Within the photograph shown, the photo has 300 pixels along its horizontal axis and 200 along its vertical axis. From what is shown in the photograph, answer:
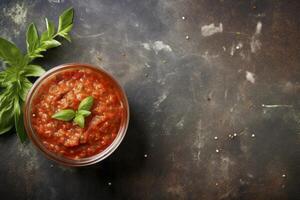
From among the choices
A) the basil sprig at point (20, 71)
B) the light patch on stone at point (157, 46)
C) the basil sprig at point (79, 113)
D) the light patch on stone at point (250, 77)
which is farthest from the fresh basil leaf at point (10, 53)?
the light patch on stone at point (250, 77)

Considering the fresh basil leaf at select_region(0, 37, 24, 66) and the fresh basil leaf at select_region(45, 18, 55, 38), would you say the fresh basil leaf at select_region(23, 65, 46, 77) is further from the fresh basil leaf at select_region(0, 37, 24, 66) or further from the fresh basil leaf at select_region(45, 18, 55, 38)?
the fresh basil leaf at select_region(45, 18, 55, 38)

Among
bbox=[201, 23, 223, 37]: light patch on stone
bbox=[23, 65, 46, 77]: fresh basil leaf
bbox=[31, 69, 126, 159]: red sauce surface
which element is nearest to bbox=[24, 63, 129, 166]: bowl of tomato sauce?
bbox=[31, 69, 126, 159]: red sauce surface

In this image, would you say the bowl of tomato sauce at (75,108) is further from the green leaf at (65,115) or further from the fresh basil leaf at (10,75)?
the fresh basil leaf at (10,75)

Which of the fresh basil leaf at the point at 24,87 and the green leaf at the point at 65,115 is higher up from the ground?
the fresh basil leaf at the point at 24,87

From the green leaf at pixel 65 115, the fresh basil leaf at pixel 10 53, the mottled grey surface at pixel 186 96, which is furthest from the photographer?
the mottled grey surface at pixel 186 96

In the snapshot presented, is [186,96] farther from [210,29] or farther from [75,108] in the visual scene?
[75,108]

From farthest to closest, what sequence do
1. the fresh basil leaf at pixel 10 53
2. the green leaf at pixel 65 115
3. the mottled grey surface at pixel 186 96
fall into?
the mottled grey surface at pixel 186 96, the fresh basil leaf at pixel 10 53, the green leaf at pixel 65 115

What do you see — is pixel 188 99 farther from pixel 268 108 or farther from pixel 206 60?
pixel 268 108
